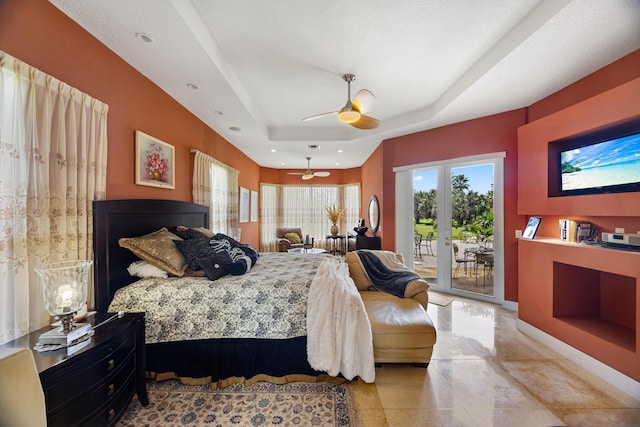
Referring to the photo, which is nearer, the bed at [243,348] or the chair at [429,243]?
the bed at [243,348]

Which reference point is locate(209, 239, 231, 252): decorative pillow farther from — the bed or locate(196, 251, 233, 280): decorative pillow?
the bed

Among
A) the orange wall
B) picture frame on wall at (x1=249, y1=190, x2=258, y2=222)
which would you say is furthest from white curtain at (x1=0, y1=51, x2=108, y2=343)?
picture frame on wall at (x1=249, y1=190, x2=258, y2=222)

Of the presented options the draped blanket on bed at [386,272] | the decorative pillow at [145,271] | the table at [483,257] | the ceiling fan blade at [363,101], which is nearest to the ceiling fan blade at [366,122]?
the ceiling fan blade at [363,101]

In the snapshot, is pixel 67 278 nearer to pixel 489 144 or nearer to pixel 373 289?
pixel 373 289

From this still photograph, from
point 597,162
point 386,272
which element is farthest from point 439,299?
point 597,162

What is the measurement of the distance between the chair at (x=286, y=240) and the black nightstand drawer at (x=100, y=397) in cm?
461

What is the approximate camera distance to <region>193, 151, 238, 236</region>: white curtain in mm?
3458

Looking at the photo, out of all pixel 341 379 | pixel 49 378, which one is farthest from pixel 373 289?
pixel 49 378

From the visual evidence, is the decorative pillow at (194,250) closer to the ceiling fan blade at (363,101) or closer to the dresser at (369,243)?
the ceiling fan blade at (363,101)

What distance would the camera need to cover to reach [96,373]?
1.29 metres

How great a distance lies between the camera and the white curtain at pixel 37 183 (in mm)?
1393

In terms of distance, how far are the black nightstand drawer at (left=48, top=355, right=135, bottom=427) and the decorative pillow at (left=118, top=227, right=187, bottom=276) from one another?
0.72 metres

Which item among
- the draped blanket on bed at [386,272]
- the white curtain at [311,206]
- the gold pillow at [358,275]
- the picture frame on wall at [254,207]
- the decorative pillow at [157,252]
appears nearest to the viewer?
the decorative pillow at [157,252]

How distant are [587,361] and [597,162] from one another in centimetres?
184
